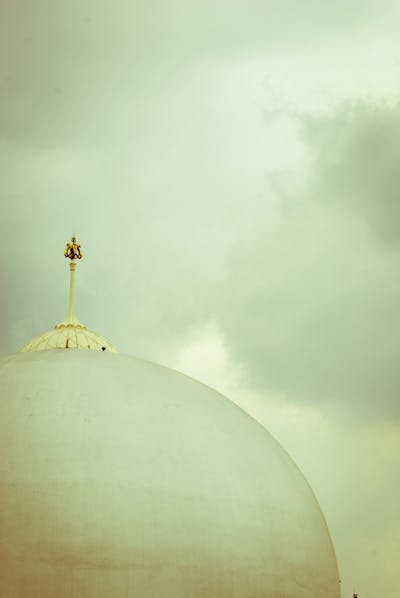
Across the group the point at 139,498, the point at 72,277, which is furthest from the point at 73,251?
the point at 139,498

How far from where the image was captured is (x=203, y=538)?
31.4 meters

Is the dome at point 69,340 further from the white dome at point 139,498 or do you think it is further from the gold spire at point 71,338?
the white dome at point 139,498

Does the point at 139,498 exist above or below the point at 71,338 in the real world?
below

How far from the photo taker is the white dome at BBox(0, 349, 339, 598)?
30141mm

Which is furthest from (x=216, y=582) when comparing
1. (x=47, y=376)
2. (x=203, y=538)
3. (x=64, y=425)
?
(x=47, y=376)

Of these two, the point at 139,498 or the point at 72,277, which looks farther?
the point at 72,277

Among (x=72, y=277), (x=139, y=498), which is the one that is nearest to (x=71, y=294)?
(x=72, y=277)

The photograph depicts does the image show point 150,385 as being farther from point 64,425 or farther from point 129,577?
point 129,577

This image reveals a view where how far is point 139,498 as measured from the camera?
31234 mm

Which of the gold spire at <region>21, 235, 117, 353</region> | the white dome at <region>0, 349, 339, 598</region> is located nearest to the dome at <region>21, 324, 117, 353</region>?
the gold spire at <region>21, 235, 117, 353</region>

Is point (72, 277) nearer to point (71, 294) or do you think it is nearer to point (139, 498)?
point (71, 294)

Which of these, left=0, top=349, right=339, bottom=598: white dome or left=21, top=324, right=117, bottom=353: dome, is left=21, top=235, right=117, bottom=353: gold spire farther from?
left=0, top=349, right=339, bottom=598: white dome

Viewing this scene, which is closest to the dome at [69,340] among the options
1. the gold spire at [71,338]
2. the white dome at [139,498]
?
the gold spire at [71,338]

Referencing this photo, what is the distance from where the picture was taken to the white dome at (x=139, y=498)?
30.1 m
